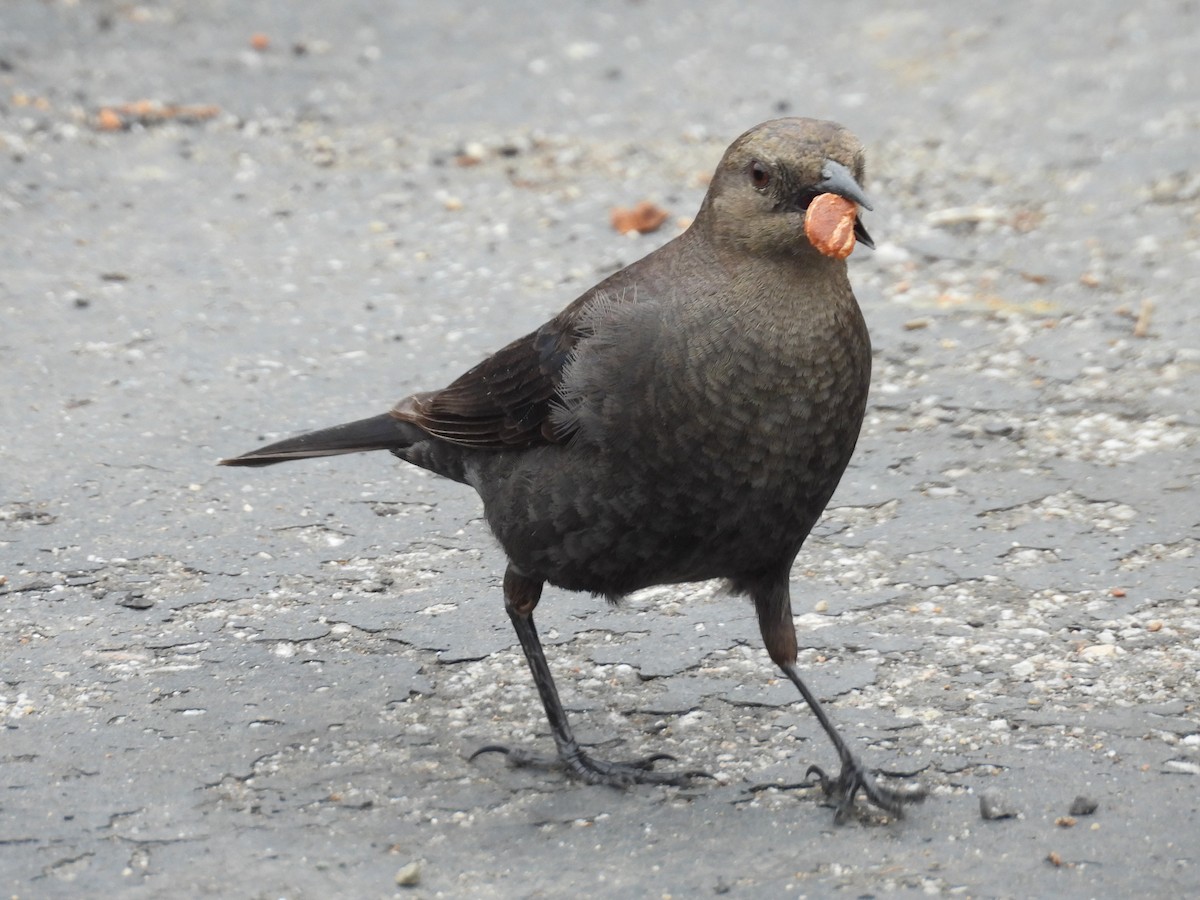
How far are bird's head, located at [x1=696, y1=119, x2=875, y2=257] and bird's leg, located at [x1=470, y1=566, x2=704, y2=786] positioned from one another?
94 centimetres

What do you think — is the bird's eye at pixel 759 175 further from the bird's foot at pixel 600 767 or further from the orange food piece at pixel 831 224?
the bird's foot at pixel 600 767

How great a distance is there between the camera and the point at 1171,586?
169 inches

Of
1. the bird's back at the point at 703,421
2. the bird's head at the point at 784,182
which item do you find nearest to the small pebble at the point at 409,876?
the bird's back at the point at 703,421

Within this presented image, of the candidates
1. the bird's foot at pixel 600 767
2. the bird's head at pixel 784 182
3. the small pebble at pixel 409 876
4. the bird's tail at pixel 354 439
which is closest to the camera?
the small pebble at pixel 409 876

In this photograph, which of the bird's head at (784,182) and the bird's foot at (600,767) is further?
the bird's foot at (600,767)

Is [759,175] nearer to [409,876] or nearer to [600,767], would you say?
[600,767]

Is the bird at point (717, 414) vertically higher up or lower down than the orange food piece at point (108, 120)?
lower down

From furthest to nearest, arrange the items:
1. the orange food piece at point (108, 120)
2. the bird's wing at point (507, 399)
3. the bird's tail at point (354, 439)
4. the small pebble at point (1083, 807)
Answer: the orange food piece at point (108, 120), the bird's tail at point (354, 439), the bird's wing at point (507, 399), the small pebble at point (1083, 807)

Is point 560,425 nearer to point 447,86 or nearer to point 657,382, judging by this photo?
point 657,382

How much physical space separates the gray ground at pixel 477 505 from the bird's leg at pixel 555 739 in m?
0.05

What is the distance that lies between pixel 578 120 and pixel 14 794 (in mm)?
5186

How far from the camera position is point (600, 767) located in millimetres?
3582

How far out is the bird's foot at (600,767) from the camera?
11.6 ft

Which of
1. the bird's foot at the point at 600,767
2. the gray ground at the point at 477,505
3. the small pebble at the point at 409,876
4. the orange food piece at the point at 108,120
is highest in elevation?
the orange food piece at the point at 108,120
